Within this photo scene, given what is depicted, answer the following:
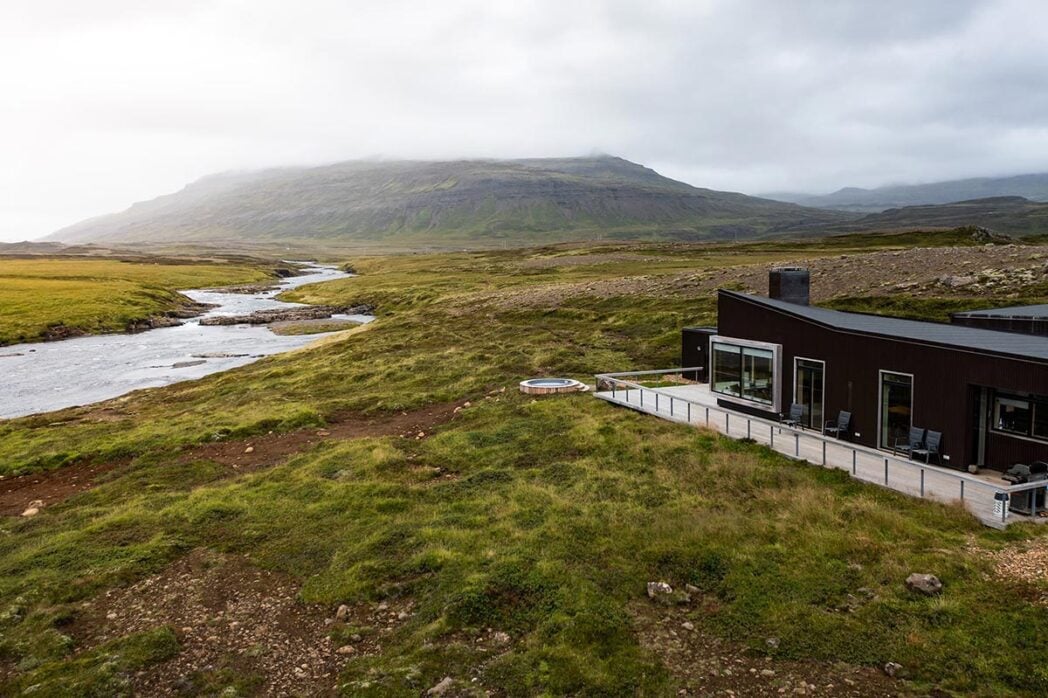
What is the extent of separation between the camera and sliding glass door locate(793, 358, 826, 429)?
25553mm

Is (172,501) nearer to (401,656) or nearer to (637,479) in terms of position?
(401,656)

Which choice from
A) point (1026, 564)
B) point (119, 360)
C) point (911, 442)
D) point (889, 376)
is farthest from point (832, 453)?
point (119, 360)

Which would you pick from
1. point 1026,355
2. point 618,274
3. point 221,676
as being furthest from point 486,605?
point 618,274

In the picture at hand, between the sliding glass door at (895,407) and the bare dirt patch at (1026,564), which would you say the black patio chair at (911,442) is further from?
the bare dirt patch at (1026,564)

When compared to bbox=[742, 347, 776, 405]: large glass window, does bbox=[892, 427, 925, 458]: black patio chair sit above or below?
below

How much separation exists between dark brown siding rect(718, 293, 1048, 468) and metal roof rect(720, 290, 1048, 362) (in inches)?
8.3

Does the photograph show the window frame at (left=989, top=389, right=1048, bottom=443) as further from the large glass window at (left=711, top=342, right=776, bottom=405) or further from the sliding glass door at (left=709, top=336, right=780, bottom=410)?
the large glass window at (left=711, top=342, right=776, bottom=405)

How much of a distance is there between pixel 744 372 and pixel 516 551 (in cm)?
1590

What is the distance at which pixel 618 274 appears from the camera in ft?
332

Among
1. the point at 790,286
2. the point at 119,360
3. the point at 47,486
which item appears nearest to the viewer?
the point at 47,486

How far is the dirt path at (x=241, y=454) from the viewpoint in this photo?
86.0 feet

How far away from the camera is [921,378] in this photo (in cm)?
2155

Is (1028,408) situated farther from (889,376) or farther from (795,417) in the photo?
(795,417)

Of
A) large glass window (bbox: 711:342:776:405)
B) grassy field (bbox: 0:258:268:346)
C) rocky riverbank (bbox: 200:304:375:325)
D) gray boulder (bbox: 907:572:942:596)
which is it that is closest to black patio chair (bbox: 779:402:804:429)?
large glass window (bbox: 711:342:776:405)
